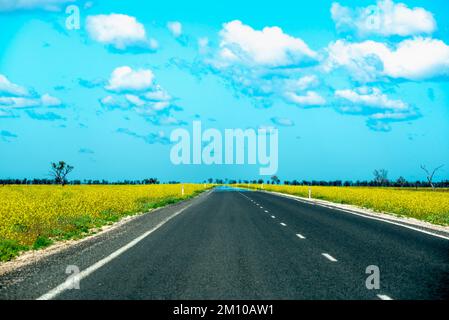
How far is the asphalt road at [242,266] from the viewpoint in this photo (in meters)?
7.98

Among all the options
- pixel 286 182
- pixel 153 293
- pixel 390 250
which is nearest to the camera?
pixel 153 293

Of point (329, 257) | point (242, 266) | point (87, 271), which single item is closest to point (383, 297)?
point (242, 266)

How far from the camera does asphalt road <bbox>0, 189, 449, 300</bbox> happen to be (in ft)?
26.2

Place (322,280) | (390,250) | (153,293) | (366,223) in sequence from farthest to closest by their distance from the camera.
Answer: (366,223)
(390,250)
(322,280)
(153,293)

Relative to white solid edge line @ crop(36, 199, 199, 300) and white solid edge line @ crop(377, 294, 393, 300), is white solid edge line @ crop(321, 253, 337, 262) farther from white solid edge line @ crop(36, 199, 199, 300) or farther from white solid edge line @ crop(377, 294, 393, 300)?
white solid edge line @ crop(36, 199, 199, 300)

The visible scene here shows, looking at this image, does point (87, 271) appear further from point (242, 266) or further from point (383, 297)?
point (383, 297)

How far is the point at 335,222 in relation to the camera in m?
21.9

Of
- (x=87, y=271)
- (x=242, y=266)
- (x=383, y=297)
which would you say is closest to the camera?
(x=383, y=297)

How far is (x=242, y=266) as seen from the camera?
411 inches

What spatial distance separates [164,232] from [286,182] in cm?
14159

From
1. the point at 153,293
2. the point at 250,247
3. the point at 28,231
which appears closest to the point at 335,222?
the point at 250,247
